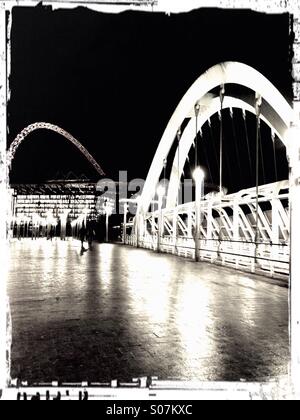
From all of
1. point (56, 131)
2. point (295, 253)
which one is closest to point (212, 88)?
point (295, 253)

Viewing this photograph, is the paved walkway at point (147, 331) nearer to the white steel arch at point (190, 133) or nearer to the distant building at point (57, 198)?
the white steel arch at point (190, 133)

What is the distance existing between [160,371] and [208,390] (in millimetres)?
585

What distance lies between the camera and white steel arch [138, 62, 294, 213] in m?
17.0

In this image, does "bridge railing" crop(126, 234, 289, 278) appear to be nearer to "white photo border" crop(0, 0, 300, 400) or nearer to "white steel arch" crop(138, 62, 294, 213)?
"white steel arch" crop(138, 62, 294, 213)

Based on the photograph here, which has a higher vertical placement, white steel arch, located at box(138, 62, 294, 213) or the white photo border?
white steel arch, located at box(138, 62, 294, 213)

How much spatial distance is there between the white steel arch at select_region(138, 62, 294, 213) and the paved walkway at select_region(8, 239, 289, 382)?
4151 millimetres

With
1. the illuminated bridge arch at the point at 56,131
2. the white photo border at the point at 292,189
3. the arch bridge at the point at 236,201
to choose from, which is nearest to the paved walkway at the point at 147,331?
the white photo border at the point at 292,189

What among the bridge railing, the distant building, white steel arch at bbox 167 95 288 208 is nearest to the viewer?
the bridge railing

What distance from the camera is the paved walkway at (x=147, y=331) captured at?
4082 mm

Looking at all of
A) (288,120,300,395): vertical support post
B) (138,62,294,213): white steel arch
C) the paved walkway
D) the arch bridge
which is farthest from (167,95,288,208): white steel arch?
(288,120,300,395): vertical support post

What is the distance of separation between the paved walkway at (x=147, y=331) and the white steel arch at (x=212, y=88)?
13.6ft

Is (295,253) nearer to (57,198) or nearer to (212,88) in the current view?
(212,88)

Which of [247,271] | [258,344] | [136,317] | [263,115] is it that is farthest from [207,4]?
[263,115]

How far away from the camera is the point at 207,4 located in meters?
3.95
